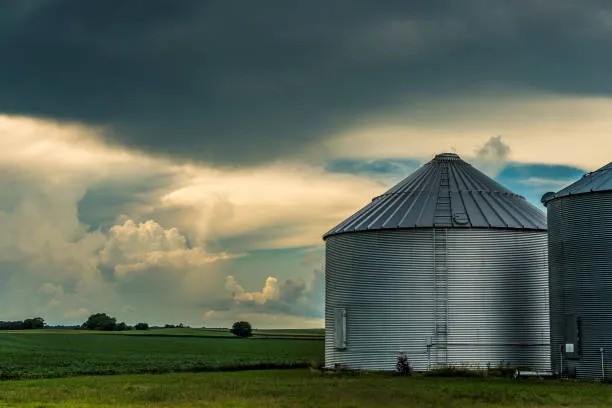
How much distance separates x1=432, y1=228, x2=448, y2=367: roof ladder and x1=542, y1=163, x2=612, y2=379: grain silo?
6.35m

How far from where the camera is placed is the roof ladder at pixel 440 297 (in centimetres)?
5659

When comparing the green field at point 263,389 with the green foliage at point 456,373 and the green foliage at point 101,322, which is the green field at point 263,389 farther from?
the green foliage at point 101,322

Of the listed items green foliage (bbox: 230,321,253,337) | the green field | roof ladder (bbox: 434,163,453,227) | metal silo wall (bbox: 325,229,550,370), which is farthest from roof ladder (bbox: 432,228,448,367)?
green foliage (bbox: 230,321,253,337)

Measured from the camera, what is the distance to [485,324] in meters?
57.1

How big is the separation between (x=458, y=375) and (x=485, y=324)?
382 centimetres

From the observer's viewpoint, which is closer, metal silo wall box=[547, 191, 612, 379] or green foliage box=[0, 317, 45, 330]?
metal silo wall box=[547, 191, 612, 379]

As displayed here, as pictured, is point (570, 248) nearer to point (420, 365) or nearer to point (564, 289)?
point (564, 289)

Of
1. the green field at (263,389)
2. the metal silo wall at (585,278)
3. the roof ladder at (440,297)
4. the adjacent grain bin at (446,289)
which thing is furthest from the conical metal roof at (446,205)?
the green field at (263,389)

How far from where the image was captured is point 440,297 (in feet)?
187

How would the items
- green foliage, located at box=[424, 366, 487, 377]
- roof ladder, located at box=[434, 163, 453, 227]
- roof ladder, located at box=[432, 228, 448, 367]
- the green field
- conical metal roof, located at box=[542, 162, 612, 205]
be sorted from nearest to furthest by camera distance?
the green field < conical metal roof, located at box=[542, 162, 612, 205] < green foliage, located at box=[424, 366, 487, 377] < roof ladder, located at box=[432, 228, 448, 367] < roof ladder, located at box=[434, 163, 453, 227]

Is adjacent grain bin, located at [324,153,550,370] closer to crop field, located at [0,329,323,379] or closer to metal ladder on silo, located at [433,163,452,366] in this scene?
metal ladder on silo, located at [433,163,452,366]

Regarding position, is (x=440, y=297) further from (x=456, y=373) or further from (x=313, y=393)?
(x=313, y=393)

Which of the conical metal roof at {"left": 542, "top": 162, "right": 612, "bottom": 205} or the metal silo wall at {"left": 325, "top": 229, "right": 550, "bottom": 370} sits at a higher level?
the conical metal roof at {"left": 542, "top": 162, "right": 612, "bottom": 205}

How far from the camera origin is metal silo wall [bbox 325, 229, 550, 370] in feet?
187
